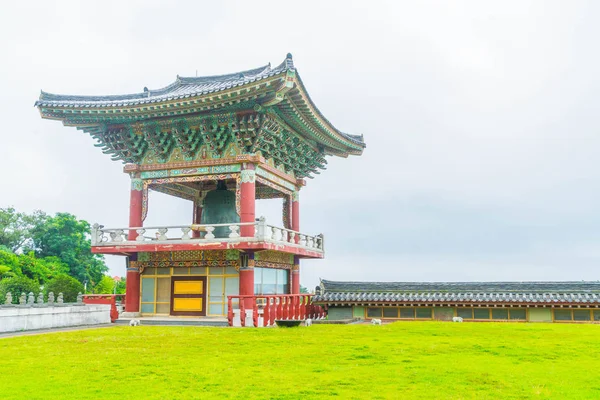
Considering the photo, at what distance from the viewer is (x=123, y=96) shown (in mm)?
28281

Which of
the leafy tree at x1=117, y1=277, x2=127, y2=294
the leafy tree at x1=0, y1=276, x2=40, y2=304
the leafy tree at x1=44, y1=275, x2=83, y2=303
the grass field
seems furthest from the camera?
the leafy tree at x1=117, y1=277, x2=127, y2=294

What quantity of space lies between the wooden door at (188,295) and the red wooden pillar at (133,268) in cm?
176

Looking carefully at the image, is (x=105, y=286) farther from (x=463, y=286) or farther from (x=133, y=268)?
(x=463, y=286)

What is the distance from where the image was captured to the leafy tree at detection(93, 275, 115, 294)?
49156 mm

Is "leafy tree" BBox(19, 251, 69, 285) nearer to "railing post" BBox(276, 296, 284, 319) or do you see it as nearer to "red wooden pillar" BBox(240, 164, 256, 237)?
"red wooden pillar" BBox(240, 164, 256, 237)

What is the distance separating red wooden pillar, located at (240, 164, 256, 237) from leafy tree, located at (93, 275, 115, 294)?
28.3 meters

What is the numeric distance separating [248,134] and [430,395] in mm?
18208

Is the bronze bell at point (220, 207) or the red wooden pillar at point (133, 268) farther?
the bronze bell at point (220, 207)

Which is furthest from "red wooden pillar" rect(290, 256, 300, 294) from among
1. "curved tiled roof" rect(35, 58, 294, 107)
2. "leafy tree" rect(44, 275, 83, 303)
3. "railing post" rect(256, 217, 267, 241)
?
"leafy tree" rect(44, 275, 83, 303)

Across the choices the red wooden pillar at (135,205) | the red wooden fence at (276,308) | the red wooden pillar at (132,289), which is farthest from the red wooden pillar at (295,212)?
the red wooden pillar at (132,289)

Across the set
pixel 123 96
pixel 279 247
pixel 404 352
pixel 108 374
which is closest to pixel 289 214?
pixel 279 247

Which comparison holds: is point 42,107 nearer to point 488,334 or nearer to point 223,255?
point 223,255

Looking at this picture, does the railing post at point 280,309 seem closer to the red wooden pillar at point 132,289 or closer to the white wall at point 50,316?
the red wooden pillar at point 132,289

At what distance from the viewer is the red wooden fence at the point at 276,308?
72.9ft
